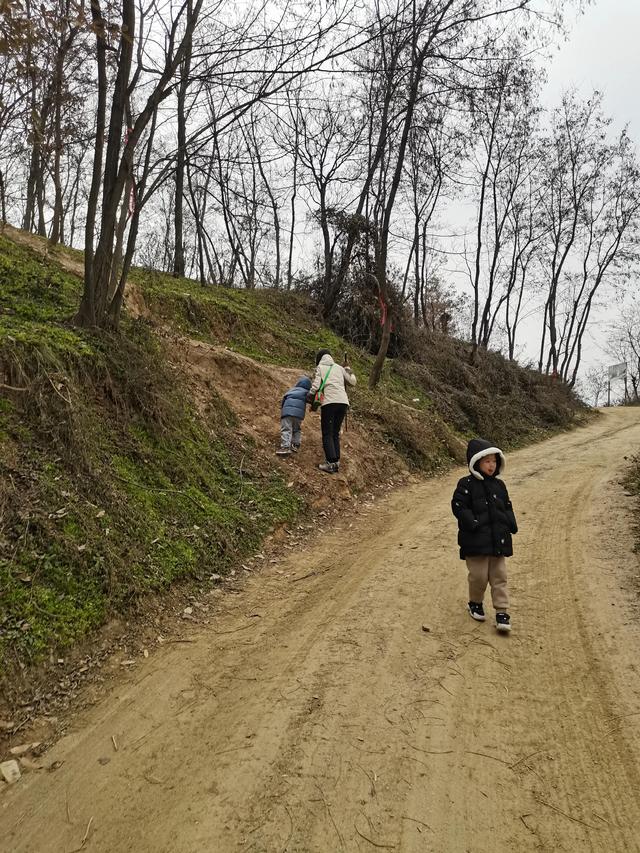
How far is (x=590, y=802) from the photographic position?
10.0 ft

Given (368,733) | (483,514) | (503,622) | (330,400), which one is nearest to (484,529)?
(483,514)

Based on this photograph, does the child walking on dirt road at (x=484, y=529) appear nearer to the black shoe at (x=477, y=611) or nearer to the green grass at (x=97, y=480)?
the black shoe at (x=477, y=611)

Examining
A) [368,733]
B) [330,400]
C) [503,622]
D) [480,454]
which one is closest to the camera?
[368,733]

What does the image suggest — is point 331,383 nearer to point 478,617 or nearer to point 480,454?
point 480,454

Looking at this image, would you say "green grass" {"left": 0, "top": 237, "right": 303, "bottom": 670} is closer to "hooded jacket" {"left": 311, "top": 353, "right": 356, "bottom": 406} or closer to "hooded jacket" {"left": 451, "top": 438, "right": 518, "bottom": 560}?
"hooded jacket" {"left": 311, "top": 353, "right": 356, "bottom": 406}

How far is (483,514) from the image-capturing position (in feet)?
17.6

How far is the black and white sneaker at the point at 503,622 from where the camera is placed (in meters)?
→ 5.02

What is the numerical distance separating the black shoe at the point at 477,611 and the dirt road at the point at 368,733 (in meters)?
0.08

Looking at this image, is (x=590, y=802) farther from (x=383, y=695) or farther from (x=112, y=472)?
(x=112, y=472)

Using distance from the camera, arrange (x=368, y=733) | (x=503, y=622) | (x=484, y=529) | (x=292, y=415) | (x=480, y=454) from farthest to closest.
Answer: (x=292, y=415) < (x=480, y=454) < (x=484, y=529) < (x=503, y=622) < (x=368, y=733)

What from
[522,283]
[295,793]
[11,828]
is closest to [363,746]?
[295,793]

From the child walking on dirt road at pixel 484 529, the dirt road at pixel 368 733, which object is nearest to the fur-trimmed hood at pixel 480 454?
the child walking on dirt road at pixel 484 529

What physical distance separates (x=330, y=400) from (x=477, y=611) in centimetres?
504

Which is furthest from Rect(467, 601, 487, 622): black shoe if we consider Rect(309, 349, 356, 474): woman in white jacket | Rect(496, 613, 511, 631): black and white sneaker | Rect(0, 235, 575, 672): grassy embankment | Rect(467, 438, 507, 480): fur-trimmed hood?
Rect(309, 349, 356, 474): woman in white jacket
